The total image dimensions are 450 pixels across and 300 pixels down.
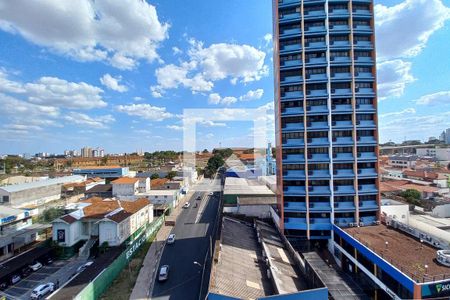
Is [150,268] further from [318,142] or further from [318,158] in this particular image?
[318,142]

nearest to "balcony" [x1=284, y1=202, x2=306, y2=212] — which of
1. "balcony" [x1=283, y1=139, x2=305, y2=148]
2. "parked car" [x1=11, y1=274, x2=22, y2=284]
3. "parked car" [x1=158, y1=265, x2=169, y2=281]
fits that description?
"balcony" [x1=283, y1=139, x2=305, y2=148]

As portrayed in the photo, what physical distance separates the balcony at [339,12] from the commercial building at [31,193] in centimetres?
5307

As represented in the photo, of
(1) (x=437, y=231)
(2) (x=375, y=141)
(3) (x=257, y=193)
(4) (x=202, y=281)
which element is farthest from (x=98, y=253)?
(1) (x=437, y=231)

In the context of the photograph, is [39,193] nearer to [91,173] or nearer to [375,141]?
[91,173]

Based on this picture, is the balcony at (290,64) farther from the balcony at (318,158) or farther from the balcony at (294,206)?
the balcony at (294,206)

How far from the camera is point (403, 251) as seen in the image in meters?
18.7

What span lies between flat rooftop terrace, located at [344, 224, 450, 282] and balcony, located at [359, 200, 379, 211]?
200cm

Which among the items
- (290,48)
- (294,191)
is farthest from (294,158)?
(290,48)

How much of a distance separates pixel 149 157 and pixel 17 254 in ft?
347

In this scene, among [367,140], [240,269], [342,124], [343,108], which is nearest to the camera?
[240,269]

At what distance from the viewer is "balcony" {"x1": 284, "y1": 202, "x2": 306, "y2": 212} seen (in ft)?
88.4

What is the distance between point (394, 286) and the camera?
53.7 ft

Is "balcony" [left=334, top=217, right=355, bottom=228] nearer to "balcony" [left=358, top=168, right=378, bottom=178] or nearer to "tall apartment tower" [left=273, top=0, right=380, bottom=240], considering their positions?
"tall apartment tower" [left=273, top=0, right=380, bottom=240]

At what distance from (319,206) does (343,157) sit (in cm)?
566
